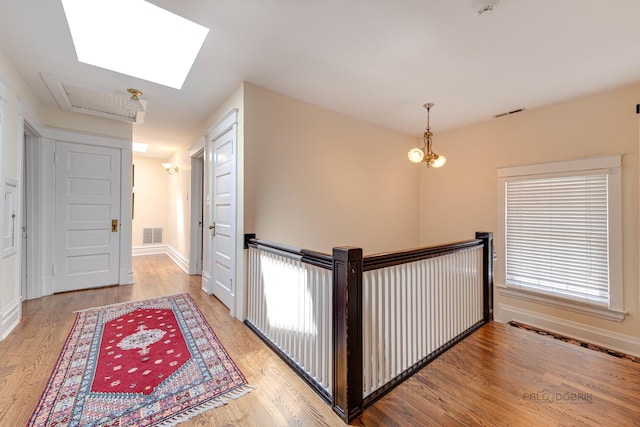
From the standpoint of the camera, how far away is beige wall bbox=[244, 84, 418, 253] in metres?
2.80

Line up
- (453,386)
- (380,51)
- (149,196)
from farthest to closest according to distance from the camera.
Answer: (149,196), (380,51), (453,386)

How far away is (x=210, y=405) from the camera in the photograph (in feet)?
5.07

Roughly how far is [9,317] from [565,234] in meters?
5.92

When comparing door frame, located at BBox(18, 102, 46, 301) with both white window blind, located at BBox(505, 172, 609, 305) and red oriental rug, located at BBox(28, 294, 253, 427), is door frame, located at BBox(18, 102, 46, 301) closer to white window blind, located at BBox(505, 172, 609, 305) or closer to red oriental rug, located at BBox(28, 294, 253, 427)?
red oriental rug, located at BBox(28, 294, 253, 427)

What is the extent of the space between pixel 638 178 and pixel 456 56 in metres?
2.37

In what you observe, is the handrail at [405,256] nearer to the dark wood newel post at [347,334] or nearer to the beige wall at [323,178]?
the dark wood newel post at [347,334]

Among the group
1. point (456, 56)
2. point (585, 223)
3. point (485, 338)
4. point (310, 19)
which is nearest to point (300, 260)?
point (310, 19)

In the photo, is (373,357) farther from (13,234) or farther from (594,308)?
(13,234)

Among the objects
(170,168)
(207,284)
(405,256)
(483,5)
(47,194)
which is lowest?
(207,284)

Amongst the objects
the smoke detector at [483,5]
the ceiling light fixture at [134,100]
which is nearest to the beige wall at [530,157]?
the smoke detector at [483,5]

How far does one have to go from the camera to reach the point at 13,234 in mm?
2561

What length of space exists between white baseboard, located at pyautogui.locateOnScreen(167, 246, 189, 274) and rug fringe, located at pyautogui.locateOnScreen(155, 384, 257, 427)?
11.8 feet

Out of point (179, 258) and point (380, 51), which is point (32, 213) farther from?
point (380, 51)

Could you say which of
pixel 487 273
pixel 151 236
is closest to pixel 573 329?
pixel 487 273
